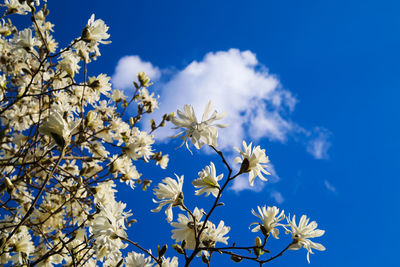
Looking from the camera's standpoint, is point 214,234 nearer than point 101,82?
Yes

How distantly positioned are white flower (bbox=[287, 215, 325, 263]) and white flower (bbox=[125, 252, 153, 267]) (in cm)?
59

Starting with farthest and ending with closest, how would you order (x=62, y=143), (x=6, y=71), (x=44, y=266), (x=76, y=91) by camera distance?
(x=6, y=71), (x=76, y=91), (x=44, y=266), (x=62, y=143)

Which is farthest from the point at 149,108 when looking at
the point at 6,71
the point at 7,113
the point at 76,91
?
the point at 6,71

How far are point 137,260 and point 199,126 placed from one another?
690 mm

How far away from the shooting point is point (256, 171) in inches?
43.5

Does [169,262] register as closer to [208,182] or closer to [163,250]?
[163,250]

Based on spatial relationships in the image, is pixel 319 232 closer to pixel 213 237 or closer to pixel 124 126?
pixel 213 237

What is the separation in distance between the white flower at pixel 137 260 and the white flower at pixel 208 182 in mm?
449

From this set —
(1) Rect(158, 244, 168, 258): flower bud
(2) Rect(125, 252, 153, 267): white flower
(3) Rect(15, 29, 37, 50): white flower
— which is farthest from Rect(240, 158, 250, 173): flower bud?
(3) Rect(15, 29, 37, 50): white flower

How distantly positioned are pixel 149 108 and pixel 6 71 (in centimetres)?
141

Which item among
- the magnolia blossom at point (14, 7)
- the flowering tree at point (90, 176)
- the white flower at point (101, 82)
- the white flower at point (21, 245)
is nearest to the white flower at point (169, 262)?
the flowering tree at point (90, 176)

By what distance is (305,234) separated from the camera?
1.19m

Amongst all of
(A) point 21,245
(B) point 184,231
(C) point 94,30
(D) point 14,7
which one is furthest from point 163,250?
(D) point 14,7

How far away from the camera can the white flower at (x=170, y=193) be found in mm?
1118
